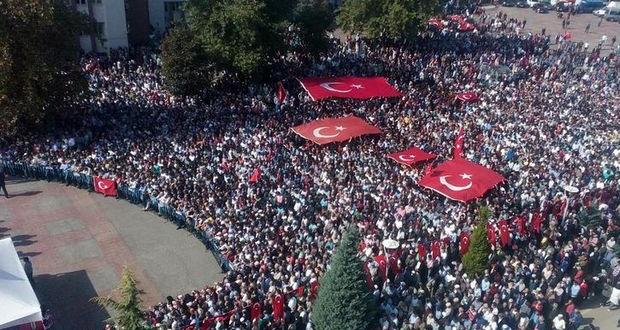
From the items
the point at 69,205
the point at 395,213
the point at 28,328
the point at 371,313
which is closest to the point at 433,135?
the point at 395,213

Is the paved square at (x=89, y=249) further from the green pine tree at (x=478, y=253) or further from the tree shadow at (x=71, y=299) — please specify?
the green pine tree at (x=478, y=253)

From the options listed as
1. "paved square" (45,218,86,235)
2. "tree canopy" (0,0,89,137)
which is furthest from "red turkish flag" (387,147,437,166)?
"tree canopy" (0,0,89,137)

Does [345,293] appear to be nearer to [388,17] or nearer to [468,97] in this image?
[468,97]

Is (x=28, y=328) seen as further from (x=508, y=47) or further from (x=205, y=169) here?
(x=508, y=47)

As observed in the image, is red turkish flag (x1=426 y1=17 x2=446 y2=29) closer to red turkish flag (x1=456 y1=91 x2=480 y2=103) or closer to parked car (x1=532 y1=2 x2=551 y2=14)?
red turkish flag (x1=456 y1=91 x2=480 y2=103)

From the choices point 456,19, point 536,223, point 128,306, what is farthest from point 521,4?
point 128,306

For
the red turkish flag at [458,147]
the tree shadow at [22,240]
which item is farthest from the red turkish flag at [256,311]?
the red turkish flag at [458,147]
